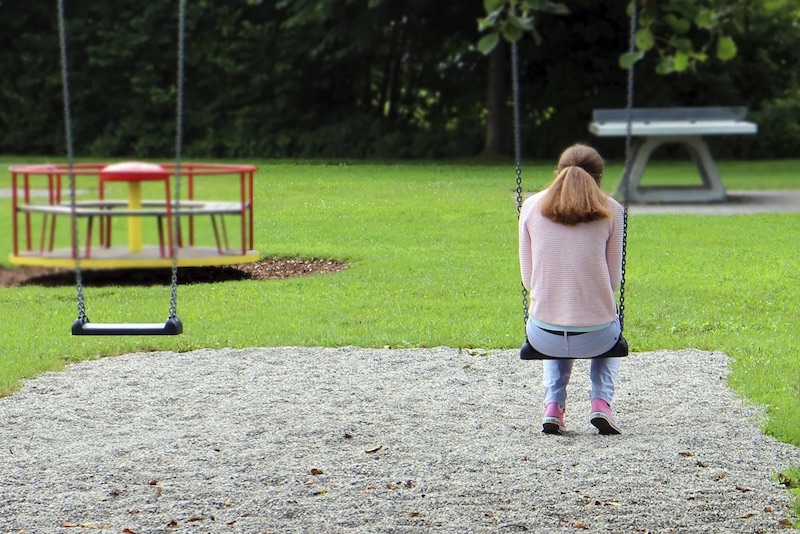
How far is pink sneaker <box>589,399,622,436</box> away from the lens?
5.77 metres

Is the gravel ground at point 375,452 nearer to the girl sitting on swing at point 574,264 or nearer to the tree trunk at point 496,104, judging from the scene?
the girl sitting on swing at point 574,264

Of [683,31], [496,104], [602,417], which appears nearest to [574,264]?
[602,417]

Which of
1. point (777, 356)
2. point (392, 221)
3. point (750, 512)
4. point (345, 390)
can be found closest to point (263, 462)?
point (345, 390)

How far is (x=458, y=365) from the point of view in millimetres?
7473

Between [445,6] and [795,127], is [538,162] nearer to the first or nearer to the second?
[445,6]

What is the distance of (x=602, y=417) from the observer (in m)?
5.77

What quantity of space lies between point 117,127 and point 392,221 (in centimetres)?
362

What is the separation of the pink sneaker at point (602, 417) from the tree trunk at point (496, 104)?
1837 centimetres

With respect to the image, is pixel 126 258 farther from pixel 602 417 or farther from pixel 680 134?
pixel 680 134

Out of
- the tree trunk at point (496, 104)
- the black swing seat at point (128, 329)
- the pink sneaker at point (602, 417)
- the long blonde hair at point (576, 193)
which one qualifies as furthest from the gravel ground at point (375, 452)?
the tree trunk at point (496, 104)

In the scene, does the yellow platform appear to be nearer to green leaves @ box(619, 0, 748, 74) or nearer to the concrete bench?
green leaves @ box(619, 0, 748, 74)

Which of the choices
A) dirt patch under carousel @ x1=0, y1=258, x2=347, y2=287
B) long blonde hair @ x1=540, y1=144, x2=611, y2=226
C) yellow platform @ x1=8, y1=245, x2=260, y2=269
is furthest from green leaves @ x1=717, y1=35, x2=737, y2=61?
dirt patch under carousel @ x1=0, y1=258, x2=347, y2=287

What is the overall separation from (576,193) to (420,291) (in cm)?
522

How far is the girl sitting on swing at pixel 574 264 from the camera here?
17.5 feet
